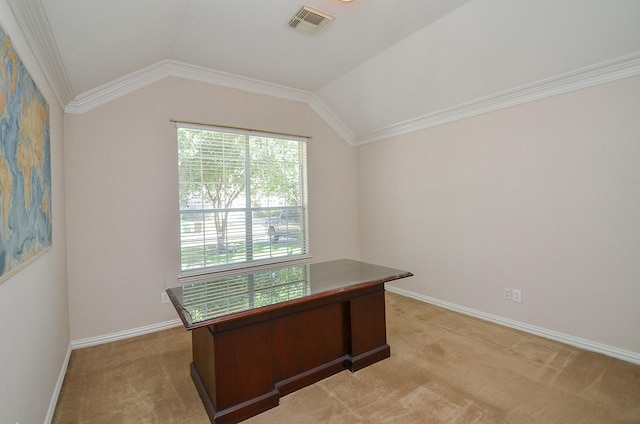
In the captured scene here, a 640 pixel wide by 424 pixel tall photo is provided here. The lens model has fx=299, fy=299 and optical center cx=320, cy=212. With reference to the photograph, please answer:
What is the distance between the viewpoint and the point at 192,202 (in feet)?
11.2

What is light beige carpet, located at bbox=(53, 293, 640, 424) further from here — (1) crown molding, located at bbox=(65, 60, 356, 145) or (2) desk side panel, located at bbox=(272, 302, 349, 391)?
(1) crown molding, located at bbox=(65, 60, 356, 145)

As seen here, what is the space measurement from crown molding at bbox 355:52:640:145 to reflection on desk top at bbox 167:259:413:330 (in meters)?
2.07

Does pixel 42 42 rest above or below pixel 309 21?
below

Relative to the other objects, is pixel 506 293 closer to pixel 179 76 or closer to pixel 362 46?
pixel 362 46

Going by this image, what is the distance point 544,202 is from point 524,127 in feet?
2.46

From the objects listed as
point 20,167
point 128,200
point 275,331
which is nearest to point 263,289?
point 275,331

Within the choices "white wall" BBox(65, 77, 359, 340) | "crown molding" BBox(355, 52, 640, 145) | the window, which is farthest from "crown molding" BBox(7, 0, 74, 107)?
"crown molding" BBox(355, 52, 640, 145)

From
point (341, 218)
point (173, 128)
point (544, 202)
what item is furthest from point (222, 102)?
point (544, 202)

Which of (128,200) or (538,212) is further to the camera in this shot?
(128,200)

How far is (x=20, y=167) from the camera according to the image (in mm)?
1466

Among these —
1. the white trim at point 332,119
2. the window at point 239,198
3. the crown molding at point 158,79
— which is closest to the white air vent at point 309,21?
the crown molding at point 158,79

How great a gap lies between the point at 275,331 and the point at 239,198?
207cm

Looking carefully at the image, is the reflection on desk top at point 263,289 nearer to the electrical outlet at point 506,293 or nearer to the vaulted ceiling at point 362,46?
the electrical outlet at point 506,293

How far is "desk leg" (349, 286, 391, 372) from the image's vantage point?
2354mm
